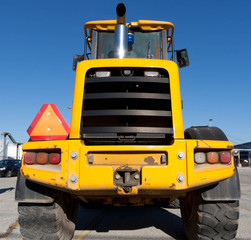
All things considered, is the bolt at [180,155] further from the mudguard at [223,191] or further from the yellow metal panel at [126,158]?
the mudguard at [223,191]

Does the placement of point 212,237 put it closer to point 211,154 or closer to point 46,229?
point 211,154

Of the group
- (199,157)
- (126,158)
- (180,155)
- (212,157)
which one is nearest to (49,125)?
(126,158)

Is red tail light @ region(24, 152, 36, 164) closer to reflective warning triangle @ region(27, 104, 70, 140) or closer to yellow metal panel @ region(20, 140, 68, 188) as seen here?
yellow metal panel @ region(20, 140, 68, 188)

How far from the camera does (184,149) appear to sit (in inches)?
124

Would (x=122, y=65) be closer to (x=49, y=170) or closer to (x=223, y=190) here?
(x=49, y=170)

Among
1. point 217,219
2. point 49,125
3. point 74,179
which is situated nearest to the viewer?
point 74,179

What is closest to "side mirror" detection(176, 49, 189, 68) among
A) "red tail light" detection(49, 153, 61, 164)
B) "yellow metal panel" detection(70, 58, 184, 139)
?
"yellow metal panel" detection(70, 58, 184, 139)

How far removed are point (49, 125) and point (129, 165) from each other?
1.52 m

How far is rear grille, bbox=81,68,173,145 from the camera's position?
342cm

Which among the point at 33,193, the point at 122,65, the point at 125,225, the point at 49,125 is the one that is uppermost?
the point at 122,65

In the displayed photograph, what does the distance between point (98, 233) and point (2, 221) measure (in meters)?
2.22

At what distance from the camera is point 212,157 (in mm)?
3250

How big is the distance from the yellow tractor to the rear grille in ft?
0.04

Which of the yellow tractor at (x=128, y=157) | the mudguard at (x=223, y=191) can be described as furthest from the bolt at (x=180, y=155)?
the mudguard at (x=223, y=191)
